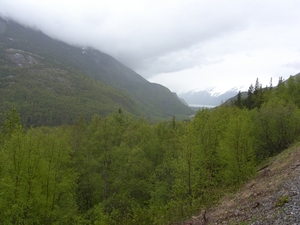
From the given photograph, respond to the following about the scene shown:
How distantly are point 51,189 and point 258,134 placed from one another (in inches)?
1694

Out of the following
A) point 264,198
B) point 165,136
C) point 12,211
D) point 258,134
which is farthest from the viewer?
point 165,136

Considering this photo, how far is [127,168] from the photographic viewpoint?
1788 inches

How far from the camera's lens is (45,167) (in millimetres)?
28391

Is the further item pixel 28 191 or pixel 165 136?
pixel 165 136

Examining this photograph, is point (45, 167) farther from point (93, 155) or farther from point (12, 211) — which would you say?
point (93, 155)

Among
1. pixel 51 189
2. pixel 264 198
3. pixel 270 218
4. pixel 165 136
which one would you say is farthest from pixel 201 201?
pixel 165 136

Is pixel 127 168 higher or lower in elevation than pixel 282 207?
lower

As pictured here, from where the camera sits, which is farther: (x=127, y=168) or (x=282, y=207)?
(x=127, y=168)

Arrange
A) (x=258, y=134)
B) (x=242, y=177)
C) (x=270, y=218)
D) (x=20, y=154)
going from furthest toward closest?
(x=258, y=134) < (x=242, y=177) < (x=20, y=154) < (x=270, y=218)

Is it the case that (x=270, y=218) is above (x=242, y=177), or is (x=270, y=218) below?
above

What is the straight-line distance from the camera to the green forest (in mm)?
25672

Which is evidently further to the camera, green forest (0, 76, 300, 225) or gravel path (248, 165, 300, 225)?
green forest (0, 76, 300, 225)

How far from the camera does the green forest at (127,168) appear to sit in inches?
1011

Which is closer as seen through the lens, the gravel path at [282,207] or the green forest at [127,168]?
the gravel path at [282,207]
